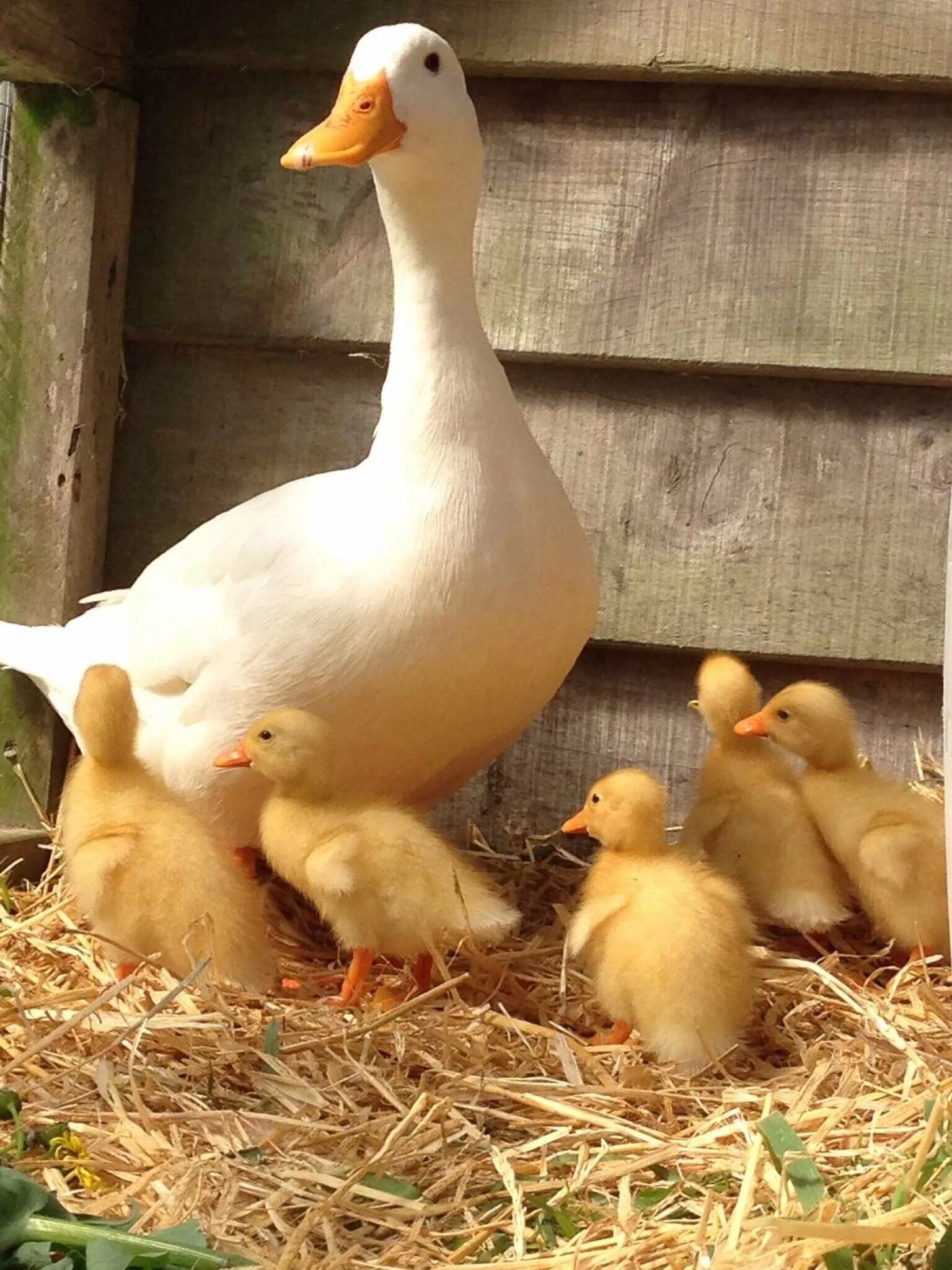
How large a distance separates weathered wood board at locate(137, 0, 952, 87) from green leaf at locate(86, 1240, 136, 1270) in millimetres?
1725

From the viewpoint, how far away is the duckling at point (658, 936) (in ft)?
5.18

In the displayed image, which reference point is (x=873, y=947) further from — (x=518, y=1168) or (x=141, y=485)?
(x=141, y=485)

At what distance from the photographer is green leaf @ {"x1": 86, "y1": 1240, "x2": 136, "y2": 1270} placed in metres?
1.12

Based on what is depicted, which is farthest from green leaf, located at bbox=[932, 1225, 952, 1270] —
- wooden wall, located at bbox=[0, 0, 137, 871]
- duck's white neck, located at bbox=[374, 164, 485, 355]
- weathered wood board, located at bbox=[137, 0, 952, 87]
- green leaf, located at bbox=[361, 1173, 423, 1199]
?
weathered wood board, located at bbox=[137, 0, 952, 87]

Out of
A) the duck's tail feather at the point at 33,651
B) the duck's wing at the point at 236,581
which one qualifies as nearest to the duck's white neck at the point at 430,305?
the duck's wing at the point at 236,581

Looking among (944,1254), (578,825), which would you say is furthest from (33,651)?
(944,1254)

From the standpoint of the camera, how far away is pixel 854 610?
2.28 meters

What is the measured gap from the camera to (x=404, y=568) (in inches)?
71.5

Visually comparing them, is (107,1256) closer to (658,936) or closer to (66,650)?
(658,936)

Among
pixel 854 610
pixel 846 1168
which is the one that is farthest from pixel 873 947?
pixel 846 1168

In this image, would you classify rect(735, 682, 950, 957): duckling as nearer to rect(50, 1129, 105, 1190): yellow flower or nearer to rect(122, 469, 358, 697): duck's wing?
rect(122, 469, 358, 697): duck's wing

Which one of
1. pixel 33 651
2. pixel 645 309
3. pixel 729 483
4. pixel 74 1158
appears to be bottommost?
pixel 74 1158

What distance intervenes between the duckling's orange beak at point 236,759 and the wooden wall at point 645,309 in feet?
2.14

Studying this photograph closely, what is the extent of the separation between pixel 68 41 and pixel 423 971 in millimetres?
1404
